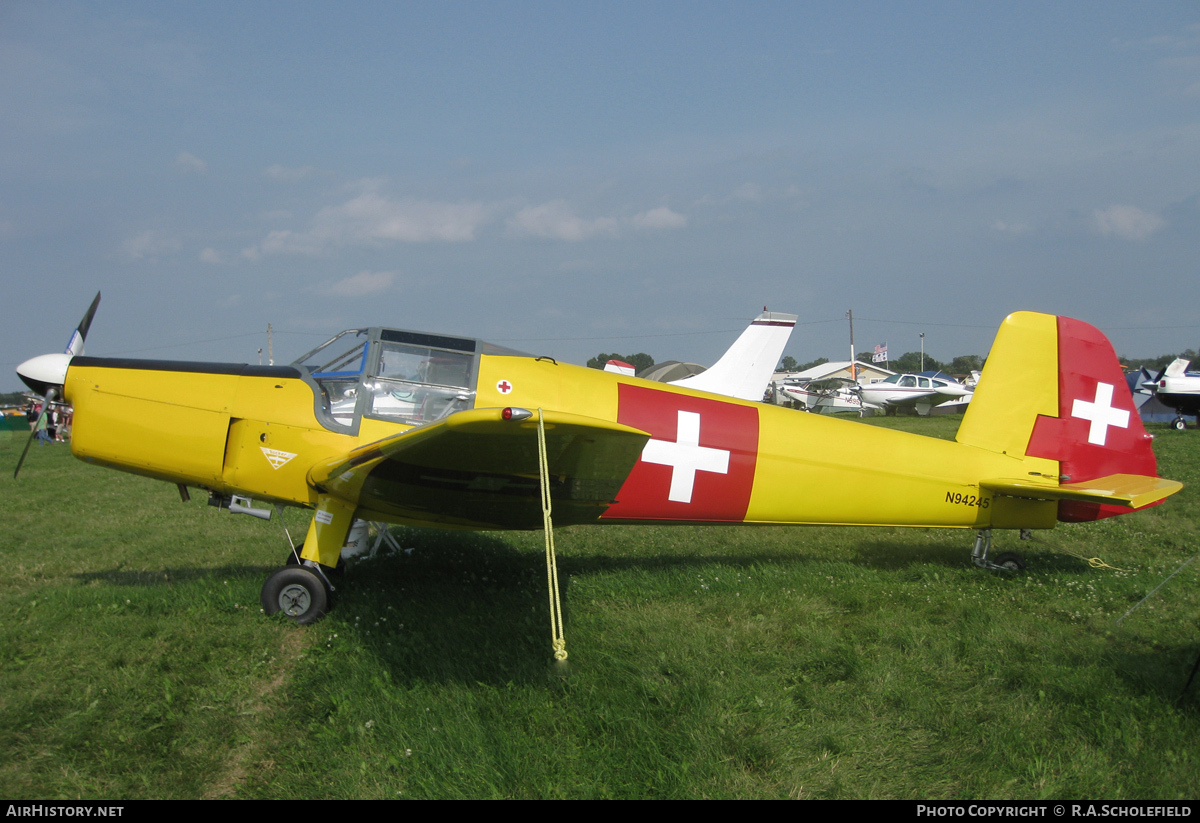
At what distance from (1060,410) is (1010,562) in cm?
142

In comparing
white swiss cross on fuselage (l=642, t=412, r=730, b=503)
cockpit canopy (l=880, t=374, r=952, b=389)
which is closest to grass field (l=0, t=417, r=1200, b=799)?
white swiss cross on fuselage (l=642, t=412, r=730, b=503)

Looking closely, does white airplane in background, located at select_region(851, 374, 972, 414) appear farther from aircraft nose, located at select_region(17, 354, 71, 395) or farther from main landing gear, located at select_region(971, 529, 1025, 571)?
aircraft nose, located at select_region(17, 354, 71, 395)

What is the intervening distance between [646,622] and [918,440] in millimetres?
3068

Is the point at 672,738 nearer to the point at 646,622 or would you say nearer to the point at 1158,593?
the point at 646,622

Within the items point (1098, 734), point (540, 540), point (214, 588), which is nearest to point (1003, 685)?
point (1098, 734)

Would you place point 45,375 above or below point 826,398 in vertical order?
below

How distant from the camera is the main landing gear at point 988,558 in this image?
5.95 meters

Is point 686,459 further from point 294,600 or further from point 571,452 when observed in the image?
point 294,600

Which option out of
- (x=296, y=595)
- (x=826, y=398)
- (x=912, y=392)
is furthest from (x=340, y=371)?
(x=826, y=398)

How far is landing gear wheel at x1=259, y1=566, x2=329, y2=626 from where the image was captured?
484cm

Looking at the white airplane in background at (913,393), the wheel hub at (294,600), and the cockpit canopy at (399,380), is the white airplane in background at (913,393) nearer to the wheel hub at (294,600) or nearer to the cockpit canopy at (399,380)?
the cockpit canopy at (399,380)

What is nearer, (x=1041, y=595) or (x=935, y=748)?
(x=935, y=748)

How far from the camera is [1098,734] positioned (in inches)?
128

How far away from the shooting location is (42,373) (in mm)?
5344
